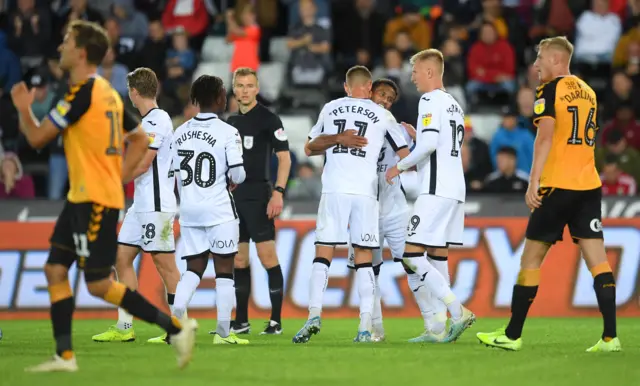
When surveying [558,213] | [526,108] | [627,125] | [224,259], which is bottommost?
[224,259]

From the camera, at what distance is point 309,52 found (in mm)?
19984

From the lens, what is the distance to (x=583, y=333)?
1197cm

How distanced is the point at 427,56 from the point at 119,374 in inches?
169

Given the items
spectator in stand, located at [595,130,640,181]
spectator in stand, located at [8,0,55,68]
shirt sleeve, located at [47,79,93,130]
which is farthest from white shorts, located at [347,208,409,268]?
spectator in stand, located at [8,0,55,68]

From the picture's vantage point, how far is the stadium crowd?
60.0 ft

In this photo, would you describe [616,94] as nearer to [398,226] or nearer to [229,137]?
A: [398,226]

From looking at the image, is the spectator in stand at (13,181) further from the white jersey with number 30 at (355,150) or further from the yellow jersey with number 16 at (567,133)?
the yellow jersey with number 16 at (567,133)

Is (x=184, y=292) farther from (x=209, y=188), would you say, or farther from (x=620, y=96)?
(x=620, y=96)

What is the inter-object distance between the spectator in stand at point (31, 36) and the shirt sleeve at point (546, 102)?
41.7 ft

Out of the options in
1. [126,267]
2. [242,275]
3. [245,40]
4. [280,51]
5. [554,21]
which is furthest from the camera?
[280,51]

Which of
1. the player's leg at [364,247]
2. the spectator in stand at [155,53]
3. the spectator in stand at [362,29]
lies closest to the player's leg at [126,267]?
the player's leg at [364,247]

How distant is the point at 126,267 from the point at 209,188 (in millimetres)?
1290

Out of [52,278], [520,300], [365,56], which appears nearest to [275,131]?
[520,300]

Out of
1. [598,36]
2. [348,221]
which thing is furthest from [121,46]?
[348,221]
